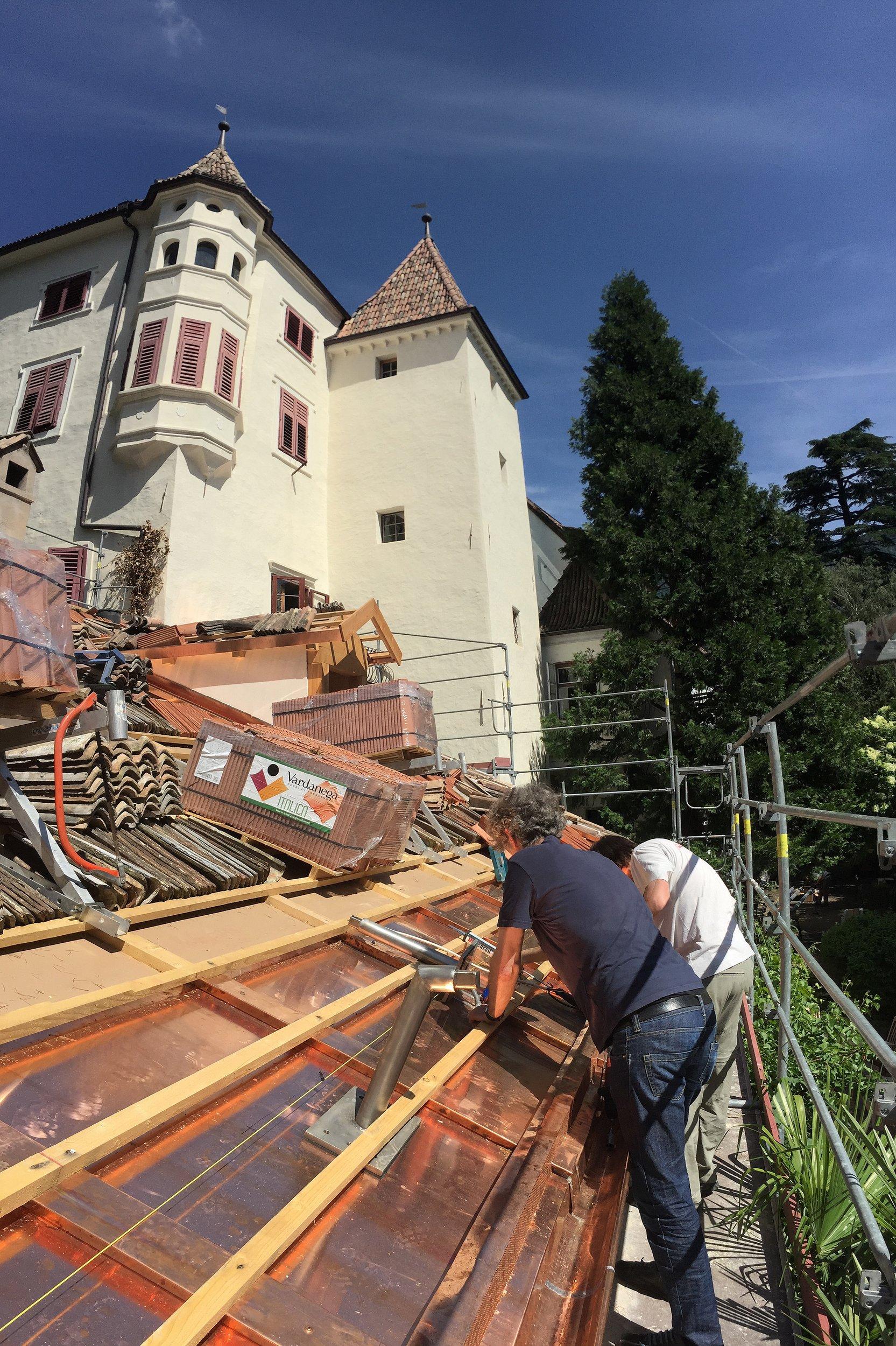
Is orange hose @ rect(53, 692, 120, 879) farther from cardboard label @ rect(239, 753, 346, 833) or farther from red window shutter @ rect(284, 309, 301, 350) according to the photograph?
red window shutter @ rect(284, 309, 301, 350)

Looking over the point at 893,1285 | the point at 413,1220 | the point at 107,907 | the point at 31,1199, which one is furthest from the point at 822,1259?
the point at 107,907

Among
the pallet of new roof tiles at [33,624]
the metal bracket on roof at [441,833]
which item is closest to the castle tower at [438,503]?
the metal bracket on roof at [441,833]

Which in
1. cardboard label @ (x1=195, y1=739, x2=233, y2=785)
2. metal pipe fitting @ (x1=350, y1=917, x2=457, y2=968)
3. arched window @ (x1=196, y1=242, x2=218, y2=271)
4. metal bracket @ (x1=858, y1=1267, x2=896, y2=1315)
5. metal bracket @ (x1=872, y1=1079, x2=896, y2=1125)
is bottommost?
metal bracket @ (x1=858, y1=1267, x2=896, y2=1315)

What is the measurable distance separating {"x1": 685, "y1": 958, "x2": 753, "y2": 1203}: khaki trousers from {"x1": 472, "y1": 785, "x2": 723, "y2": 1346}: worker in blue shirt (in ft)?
3.50

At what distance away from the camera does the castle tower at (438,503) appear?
61.0 ft

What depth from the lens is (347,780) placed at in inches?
203

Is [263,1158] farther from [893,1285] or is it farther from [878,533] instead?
[878,533]

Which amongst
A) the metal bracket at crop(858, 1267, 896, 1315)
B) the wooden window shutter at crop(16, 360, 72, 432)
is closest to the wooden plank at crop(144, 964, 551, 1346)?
the metal bracket at crop(858, 1267, 896, 1315)

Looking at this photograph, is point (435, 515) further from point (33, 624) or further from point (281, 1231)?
point (281, 1231)

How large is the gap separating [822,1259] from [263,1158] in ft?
7.00

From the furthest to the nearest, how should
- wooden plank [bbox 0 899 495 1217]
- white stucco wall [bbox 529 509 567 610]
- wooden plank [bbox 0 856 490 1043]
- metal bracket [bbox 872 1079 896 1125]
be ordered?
1. white stucco wall [bbox 529 509 567 610]
2. wooden plank [bbox 0 856 490 1043]
3. metal bracket [bbox 872 1079 896 1125]
4. wooden plank [bbox 0 899 495 1217]

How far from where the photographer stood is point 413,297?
21.5 m

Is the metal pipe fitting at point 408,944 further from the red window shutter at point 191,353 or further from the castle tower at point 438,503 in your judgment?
the red window shutter at point 191,353

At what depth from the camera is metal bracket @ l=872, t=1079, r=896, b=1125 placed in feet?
6.33
